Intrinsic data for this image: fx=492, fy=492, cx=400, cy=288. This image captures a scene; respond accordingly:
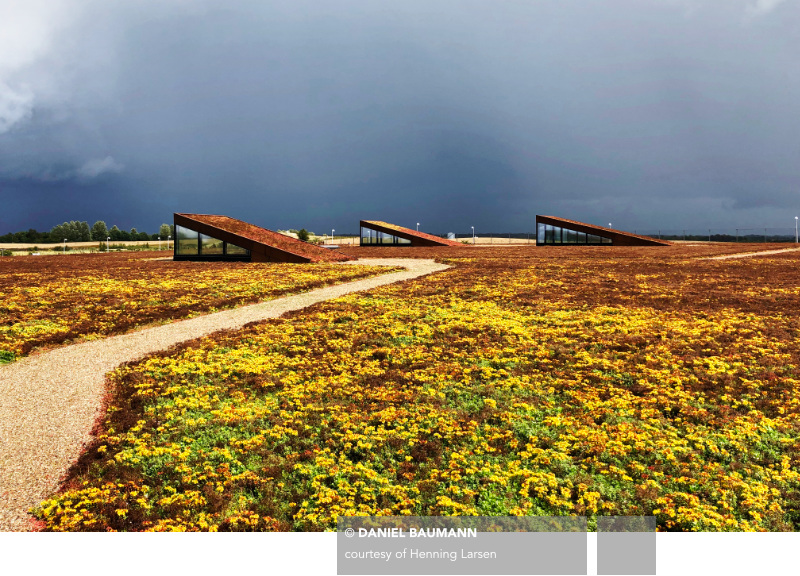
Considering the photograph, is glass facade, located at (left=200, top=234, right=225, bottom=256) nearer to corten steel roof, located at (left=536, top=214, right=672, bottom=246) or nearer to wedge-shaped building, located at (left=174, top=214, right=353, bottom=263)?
wedge-shaped building, located at (left=174, top=214, right=353, bottom=263)

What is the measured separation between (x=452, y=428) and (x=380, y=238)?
7062 cm

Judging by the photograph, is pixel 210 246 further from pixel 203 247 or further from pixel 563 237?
pixel 563 237

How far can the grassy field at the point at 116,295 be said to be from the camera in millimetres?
14883

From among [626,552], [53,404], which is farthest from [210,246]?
[626,552]

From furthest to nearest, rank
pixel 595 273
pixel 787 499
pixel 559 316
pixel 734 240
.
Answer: pixel 734 240
pixel 595 273
pixel 559 316
pixel 787 499

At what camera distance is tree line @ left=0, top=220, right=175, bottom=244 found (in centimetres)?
11749

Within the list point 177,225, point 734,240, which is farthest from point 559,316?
point 734,240

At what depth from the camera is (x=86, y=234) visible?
125562 mm

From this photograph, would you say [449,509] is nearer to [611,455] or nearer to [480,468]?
[480,468]

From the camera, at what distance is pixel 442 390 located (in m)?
9.67

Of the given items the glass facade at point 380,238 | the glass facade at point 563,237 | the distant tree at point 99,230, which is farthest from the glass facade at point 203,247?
the distant tree at point 99,230

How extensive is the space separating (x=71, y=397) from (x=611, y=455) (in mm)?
9690

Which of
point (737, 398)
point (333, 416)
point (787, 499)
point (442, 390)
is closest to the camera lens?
point (787, 499)

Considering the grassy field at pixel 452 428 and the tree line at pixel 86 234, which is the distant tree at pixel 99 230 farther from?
the grassy field at pixel 452 428
